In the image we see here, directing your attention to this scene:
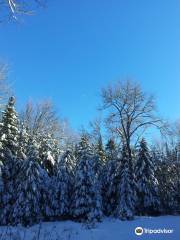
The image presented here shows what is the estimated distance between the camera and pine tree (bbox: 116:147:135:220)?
21062 mm

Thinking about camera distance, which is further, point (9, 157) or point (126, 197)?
point (126, 197)

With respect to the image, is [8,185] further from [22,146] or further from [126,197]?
[126,197]

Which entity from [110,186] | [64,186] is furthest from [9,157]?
[110,186]

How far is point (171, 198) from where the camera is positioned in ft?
90.0

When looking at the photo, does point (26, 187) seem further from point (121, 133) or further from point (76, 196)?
point (121, 133)

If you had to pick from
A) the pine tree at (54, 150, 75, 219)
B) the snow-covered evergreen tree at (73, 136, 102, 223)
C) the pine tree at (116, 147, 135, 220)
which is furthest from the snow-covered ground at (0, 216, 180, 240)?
the pine tree at (54, 150, 75, 219)

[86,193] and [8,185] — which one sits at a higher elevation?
[8,185]

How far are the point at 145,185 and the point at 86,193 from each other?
6.43m

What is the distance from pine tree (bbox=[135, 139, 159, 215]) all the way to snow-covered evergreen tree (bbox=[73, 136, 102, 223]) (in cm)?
479

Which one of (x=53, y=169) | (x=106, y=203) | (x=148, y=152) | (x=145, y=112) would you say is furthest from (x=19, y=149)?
(x=145, y=112)

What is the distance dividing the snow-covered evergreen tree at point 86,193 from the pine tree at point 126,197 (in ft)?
5.54

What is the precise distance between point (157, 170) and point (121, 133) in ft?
25.8

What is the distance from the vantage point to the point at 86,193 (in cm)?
2088

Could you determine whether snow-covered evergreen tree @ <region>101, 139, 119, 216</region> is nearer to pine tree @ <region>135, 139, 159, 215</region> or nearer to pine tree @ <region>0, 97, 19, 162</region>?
pine tree @ <region>135, 139, 159, 215</region>
